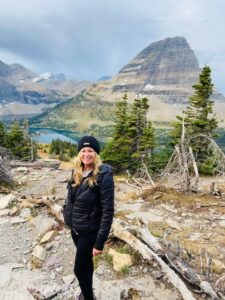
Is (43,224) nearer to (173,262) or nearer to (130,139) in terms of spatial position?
(173,262)

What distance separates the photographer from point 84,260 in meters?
5.64

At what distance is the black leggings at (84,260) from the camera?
5.54 metres

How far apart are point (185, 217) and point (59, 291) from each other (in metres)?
6.00

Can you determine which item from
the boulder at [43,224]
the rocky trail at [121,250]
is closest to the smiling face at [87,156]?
the rocky trail at [121,250]

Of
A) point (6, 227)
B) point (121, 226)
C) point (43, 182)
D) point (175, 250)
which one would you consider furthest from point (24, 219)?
point (43, 182)

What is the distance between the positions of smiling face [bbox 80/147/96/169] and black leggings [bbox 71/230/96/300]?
3.81ft

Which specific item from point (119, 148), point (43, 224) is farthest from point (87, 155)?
point (119, 148)

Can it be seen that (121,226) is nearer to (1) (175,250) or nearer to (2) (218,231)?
(1) (175,250)

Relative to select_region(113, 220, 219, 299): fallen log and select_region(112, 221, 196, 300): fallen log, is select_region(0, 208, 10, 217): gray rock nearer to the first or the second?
select_region(112, 221, 196, 300): fallen log

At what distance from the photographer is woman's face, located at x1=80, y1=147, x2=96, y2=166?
5492 mm

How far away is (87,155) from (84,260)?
1741 millimetres

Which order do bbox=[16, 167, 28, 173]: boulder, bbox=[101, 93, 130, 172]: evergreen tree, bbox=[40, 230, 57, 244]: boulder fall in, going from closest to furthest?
bbox=[40, 230, 57, 244]: boulder < bbox=[16, 167, 28, 173]: boulder < bbox=[101, 93, 130, 172]: evergreen tree

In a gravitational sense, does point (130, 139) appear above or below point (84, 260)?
below

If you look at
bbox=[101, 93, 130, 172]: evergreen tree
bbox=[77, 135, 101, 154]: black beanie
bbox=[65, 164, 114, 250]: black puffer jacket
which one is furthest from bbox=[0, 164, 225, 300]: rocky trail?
bbox=[101, 93, 130, 172]: evergreen tree
